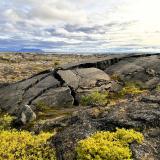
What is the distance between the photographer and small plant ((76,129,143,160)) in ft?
57.4

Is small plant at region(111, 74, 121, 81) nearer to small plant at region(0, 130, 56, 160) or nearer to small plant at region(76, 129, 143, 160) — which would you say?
small plant at region(0, 130, 56, 160)

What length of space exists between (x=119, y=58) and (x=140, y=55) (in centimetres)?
384

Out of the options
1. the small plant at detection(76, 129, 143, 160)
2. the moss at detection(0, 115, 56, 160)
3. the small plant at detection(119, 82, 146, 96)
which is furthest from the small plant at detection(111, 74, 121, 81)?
the small plant at detection(76, 129, 143, 160)

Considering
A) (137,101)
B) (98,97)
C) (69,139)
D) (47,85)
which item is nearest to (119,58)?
(47,85)

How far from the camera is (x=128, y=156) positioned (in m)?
17.9

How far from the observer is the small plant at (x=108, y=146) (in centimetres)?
1748

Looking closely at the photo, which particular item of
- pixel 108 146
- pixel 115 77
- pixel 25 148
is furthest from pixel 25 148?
pixel 115 77

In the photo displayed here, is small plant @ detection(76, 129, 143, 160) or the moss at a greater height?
small plant @ detection(76, 129, 143, 160)

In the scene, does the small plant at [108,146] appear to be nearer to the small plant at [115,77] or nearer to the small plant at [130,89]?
the small plant at [130,89]

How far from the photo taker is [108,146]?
59.4ft

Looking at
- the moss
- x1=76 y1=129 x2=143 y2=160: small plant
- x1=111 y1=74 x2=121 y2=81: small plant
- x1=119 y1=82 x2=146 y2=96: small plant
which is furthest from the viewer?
x1=111 y1=74 x2=121 y2=81: small plant

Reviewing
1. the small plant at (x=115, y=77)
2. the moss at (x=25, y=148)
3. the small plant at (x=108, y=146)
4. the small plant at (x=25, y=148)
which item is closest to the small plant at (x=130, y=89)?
the small plant at (x=115, y=77)

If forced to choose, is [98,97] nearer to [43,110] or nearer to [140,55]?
[43,110]

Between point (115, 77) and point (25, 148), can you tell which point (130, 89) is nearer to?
point (115, 77)
